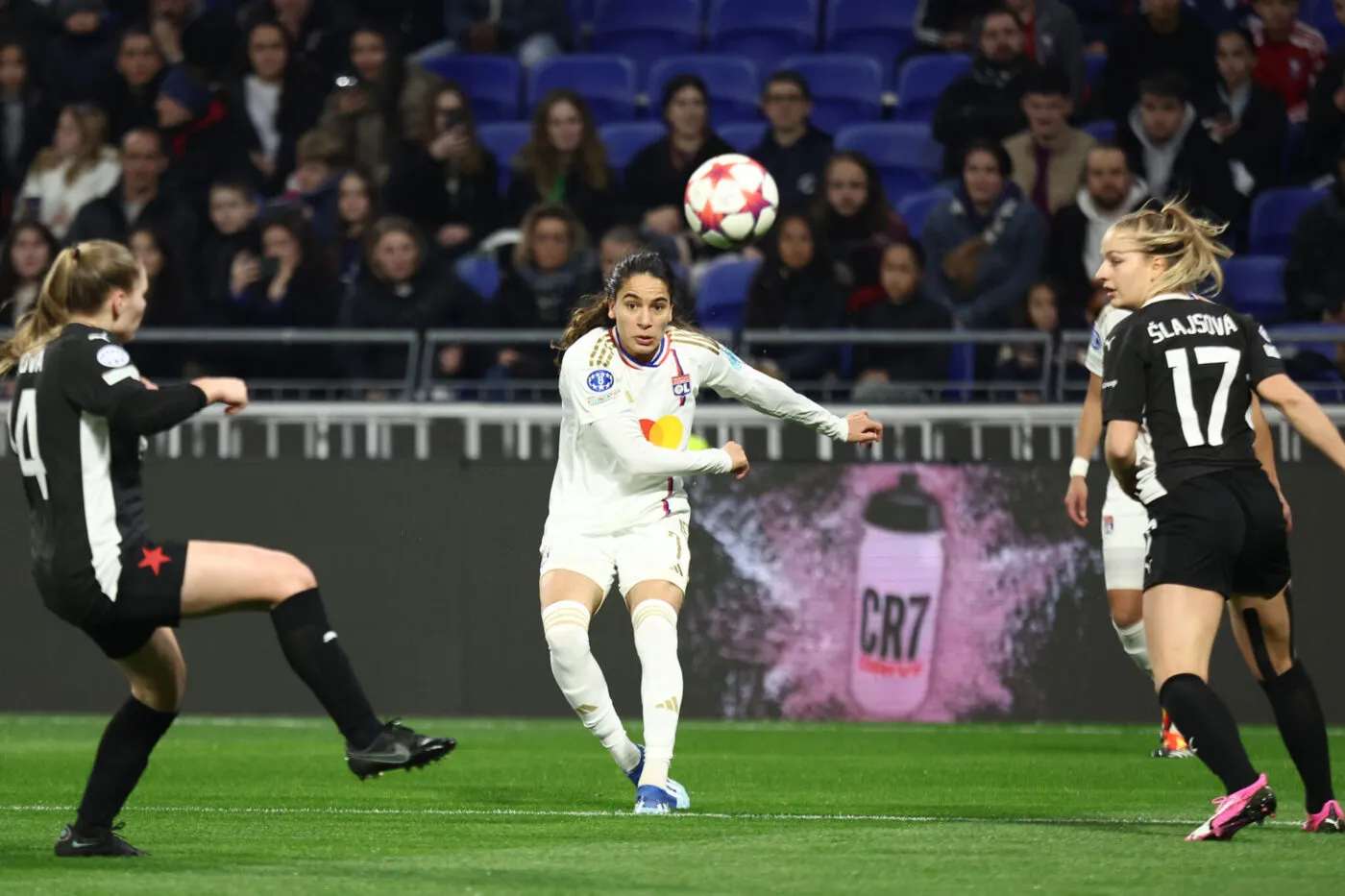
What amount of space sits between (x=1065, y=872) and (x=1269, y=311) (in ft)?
30.5

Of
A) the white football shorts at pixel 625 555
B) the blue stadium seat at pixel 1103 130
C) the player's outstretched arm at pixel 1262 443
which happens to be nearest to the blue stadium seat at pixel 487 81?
the blue stadium seat at pixel 1103 130

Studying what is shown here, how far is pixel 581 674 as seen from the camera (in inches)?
281

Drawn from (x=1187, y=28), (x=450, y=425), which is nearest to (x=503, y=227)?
(x=450, y=425)

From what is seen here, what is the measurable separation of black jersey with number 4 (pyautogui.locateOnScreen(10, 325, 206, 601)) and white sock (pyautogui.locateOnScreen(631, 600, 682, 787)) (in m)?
2.13

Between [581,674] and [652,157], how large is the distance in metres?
8.06

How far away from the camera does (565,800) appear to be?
748 cm

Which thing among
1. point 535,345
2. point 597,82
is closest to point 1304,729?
point 535,345

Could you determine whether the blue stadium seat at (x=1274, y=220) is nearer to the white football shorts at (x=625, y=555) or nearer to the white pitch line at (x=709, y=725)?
the white pitch line at (x=709, y=725)

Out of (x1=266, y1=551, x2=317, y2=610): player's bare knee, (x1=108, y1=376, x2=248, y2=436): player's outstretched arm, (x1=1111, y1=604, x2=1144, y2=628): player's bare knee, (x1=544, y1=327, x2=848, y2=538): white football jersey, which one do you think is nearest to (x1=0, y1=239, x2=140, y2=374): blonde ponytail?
(x1=108, y1=376, x2=248, y2=436): player's outstretched arm

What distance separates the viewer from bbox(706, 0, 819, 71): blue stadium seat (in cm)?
1711

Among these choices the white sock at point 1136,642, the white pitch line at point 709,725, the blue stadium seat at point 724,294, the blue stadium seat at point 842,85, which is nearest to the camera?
→ the white sock at point 1136,642

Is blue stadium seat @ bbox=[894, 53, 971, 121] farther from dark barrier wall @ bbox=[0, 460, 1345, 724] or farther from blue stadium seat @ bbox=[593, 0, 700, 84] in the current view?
dark barrier wall @ bbox=[0, 460, 1345, 724]

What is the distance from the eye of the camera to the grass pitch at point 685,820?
5121 mm

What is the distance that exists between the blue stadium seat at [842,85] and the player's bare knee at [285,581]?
11.4 metres
